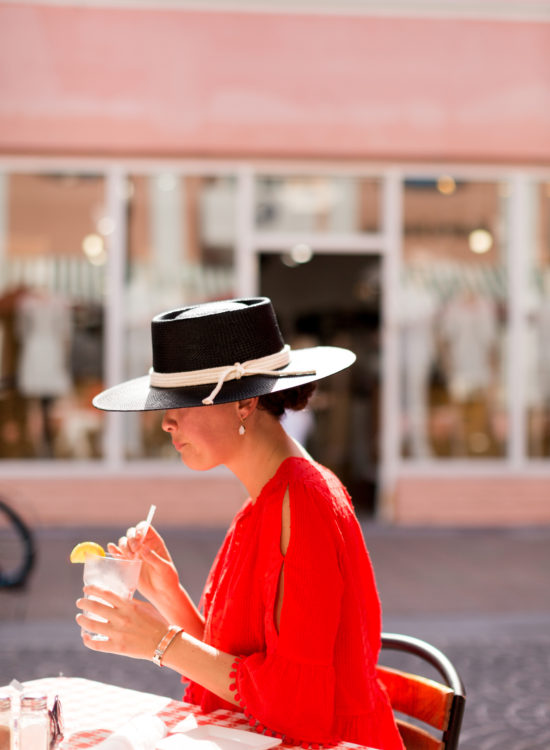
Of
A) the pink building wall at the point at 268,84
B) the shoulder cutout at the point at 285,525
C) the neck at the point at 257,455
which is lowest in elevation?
the shoulder cutout at the point at 285,525

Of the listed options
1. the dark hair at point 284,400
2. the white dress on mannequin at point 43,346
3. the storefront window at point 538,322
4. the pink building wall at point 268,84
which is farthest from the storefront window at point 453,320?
the dark hair at point 284,400

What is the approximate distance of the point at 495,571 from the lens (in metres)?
8.27

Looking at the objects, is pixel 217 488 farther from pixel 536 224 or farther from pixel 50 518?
pixel 536 224

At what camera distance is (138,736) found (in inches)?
72.9

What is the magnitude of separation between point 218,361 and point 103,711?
79cm

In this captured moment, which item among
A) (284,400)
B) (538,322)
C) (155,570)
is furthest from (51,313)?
(284,400)

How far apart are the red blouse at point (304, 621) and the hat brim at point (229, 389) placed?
6.9 inches

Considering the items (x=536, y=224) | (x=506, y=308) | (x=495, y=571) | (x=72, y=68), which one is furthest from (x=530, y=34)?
(x=495, y=571)

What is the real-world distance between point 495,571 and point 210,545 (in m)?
2.59

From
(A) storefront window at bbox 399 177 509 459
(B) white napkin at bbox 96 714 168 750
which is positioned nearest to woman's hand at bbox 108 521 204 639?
(B) white napkin at bbox 96 714 168 750

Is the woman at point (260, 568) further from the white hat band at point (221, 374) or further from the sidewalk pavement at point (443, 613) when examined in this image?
the sidewalk pavement at point (443, 613)

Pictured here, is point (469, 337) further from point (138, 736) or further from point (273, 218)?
point (138, 736)

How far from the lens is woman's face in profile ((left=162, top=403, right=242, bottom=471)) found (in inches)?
86.6

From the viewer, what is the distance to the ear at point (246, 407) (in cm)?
221
